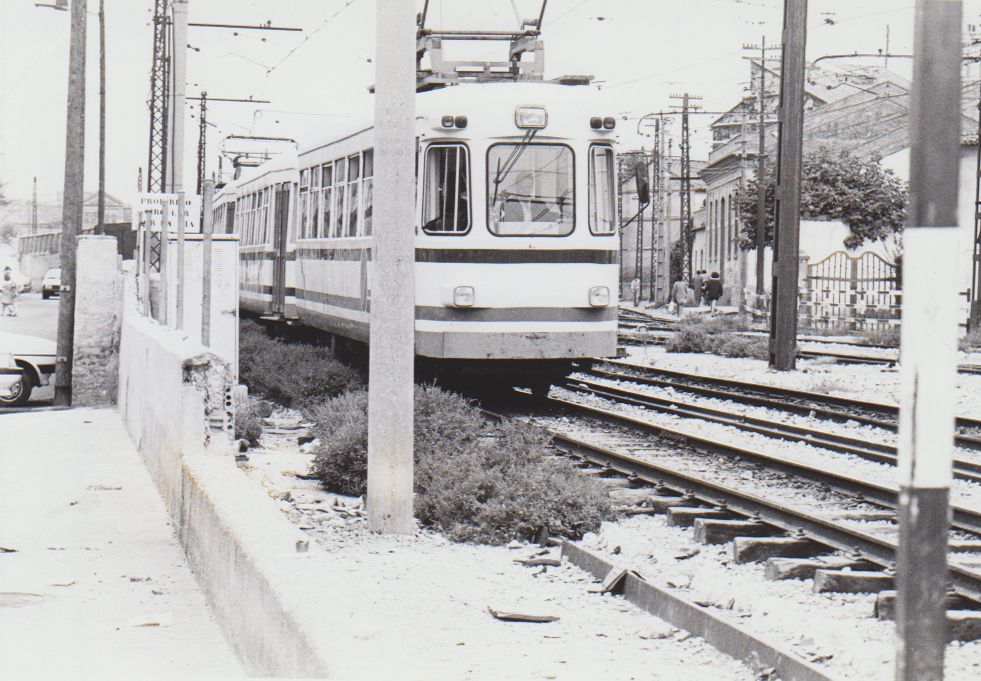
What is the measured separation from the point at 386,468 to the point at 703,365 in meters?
15.5

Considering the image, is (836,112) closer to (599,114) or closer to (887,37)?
(887,37)

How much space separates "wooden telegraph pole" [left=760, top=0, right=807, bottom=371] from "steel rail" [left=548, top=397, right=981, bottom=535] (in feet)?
25.5

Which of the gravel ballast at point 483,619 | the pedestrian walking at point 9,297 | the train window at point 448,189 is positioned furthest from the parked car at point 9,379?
the pedestrian walking at point 9,297

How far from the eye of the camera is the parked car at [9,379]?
20016mm

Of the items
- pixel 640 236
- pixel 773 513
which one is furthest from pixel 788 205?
pixel 640 236

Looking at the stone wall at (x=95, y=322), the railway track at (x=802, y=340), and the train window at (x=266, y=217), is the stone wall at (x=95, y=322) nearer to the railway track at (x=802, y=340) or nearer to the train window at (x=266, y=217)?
the train window at (x=266, y=217)

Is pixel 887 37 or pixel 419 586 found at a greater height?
pixel 887 37

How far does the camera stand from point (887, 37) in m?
61.6

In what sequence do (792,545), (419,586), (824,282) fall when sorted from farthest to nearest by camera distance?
(824,282) → (792,545) → (419,586)

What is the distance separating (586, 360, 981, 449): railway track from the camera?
13.6 m

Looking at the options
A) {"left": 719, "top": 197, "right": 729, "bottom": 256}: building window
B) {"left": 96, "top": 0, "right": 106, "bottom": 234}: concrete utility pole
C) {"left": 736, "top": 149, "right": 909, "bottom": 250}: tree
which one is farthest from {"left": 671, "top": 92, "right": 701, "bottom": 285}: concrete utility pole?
{"left": 96, "top": 0, "right": 106, "bottom": 234}: concrete utility pole

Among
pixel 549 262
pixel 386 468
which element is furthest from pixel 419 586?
pixel 549 262

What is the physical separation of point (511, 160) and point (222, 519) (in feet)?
27.1

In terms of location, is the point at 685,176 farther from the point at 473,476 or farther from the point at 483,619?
the point at 483,619
